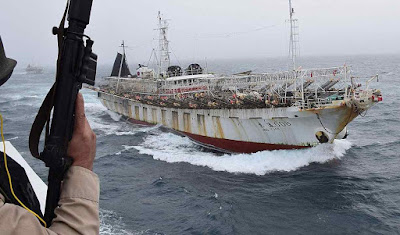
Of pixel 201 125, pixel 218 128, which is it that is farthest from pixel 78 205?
pixel 201 125

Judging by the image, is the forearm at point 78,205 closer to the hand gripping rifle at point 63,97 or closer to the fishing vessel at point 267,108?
the hand gripping rifle at point 63,97

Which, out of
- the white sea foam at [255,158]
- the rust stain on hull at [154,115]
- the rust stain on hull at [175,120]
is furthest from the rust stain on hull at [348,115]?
the rust stain on hull at [154,115]

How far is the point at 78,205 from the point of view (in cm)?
199

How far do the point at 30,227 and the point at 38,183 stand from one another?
29.9 ft

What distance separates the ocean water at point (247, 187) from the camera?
1600 cm

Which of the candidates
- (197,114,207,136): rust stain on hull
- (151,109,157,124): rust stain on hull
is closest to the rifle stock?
(197,114,207,136): rust stain on hull

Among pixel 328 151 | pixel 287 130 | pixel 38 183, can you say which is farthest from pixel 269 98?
pixel 38 183

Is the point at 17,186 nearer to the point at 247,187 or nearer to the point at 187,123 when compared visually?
the point at 247,187

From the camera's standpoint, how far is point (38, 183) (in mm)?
9680

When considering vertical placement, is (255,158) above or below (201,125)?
below

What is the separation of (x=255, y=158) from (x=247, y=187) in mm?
5146

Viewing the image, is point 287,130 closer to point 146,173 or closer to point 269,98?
point 269,98

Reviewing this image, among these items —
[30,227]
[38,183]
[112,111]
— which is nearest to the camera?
[30,227]

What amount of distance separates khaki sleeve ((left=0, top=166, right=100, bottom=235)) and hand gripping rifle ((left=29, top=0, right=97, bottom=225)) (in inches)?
4.2
